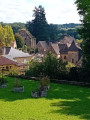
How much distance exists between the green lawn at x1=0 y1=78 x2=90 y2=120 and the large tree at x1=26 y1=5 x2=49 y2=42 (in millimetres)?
84581

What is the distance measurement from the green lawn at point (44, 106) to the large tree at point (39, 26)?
84581 mm

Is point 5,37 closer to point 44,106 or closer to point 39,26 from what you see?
Result: point 39,26

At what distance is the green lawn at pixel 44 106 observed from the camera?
392 inches

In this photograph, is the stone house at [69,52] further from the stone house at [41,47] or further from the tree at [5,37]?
the stone house at [41,47]

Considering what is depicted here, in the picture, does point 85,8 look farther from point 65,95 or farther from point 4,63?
point 4,63

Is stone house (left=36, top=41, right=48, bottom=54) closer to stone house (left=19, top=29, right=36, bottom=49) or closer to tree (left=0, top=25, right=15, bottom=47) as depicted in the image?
stone house (left=19, top=29, right=36, bottom=49)

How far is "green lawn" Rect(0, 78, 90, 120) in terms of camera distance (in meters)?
9.96

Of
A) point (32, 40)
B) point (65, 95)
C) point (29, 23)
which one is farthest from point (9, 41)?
point (65, 95)

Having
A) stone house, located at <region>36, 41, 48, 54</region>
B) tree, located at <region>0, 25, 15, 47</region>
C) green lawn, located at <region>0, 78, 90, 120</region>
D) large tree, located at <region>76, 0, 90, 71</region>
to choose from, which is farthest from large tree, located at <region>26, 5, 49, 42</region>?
green lawn, located at <region>0, 78, 90, 120</region>

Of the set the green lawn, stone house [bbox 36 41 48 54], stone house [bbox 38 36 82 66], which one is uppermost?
stone house [bbox 36 41 48 54]

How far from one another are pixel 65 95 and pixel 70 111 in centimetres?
427

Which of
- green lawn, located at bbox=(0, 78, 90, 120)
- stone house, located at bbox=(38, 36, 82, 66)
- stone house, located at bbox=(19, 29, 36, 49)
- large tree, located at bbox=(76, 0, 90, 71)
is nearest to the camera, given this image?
green lawn, located at bbox=(0, 78, 90, 120)

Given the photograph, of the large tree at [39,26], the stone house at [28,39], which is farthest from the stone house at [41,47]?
the large tree at [39,26]

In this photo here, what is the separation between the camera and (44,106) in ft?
39.2
